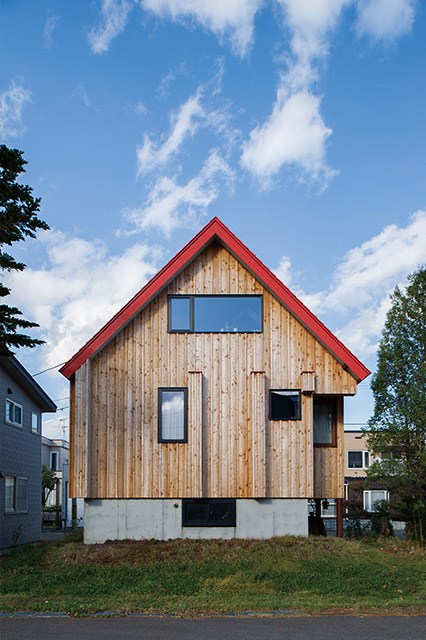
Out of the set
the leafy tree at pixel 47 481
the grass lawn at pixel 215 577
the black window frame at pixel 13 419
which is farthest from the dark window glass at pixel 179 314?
the leafy tree at pixel 47 481

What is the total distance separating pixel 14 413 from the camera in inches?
931

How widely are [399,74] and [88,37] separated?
27.3 feet

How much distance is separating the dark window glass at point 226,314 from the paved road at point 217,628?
8704mm

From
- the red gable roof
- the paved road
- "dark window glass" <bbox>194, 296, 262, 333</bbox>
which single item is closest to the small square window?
the red gable roof

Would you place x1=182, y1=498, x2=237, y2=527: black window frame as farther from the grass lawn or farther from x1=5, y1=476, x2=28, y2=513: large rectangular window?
x1=5, y1=476, x2=28, y2=513: large rectangular window

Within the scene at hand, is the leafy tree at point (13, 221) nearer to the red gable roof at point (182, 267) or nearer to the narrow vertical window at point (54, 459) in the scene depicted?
the red gable roof at point (182, 267)

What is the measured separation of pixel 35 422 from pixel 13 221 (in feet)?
45.0

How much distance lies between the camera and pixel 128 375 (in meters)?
17.4

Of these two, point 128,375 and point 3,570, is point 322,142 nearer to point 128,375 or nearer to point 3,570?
point 128,375

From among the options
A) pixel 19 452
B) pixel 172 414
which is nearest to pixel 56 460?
pixel 19 452

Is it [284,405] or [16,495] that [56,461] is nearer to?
[16,495]

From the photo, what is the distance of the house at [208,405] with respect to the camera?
55.3 feet

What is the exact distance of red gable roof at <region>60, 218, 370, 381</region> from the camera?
17141mm

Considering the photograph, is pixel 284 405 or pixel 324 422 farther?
pixel 324 422
